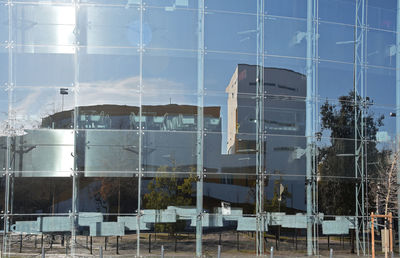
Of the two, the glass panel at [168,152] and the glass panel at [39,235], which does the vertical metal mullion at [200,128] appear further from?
the glass panel at [39,235]

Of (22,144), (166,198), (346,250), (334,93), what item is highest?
(334,93)

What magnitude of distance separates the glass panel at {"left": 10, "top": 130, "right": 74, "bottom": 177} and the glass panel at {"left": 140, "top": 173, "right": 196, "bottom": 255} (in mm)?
2525

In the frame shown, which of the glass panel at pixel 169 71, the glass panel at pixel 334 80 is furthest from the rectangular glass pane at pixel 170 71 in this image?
the glass panel at pixel 334 80

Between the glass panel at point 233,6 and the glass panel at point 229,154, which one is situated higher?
the glass panel at point 233,6

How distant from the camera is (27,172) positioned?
57.6 ft

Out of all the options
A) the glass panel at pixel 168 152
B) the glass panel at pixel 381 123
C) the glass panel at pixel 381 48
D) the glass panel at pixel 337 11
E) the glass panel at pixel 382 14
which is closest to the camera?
the glass panel at pixel 168 152

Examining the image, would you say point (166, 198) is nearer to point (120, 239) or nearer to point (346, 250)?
point (120, 239)

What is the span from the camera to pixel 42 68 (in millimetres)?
17781

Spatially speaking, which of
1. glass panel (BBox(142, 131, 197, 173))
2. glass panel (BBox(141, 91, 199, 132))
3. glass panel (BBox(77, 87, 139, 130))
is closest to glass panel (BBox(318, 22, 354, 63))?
→ glass panel (BBox(141, 91, 199, 132))

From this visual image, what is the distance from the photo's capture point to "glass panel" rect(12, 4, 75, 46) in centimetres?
1786

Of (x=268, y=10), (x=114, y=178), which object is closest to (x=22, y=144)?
(x=114, y=178)

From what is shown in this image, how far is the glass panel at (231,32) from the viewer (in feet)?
61.2

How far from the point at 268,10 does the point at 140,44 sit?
4.54m

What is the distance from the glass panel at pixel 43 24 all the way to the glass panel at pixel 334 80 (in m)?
8.48
